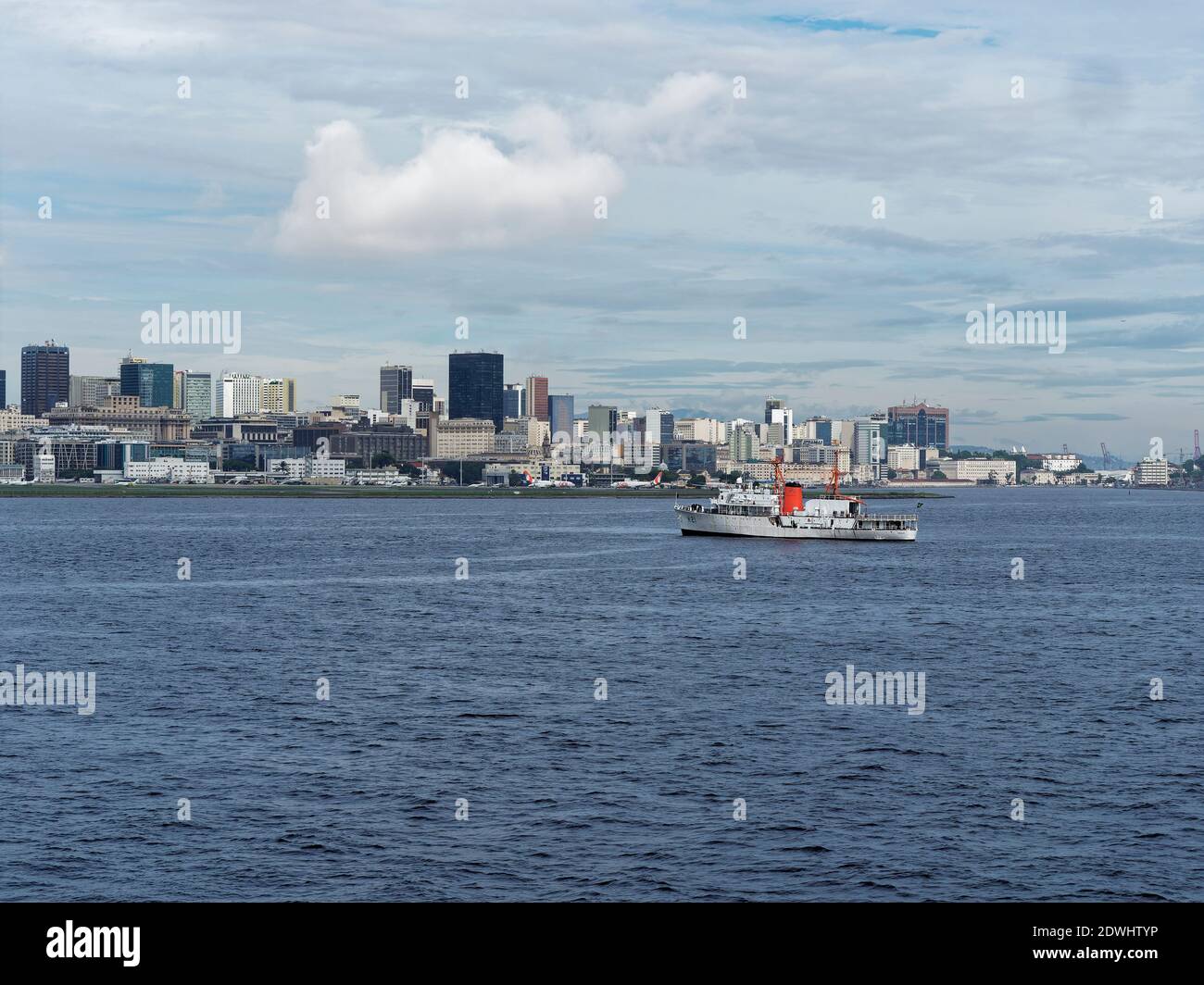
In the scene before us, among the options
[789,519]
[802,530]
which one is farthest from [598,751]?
[789,519]

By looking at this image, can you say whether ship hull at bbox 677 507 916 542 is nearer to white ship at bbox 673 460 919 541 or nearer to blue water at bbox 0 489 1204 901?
white ship at bbox 673 460 919 541

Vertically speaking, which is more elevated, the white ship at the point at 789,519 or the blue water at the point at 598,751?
the white ship at the point at 789,519

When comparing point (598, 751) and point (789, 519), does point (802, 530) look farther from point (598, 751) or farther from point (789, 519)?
point (598, 751)

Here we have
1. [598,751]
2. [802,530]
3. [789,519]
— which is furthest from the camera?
[789,519]

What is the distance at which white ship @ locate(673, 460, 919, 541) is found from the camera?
169m

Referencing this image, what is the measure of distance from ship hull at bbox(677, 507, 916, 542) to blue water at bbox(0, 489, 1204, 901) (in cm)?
7389

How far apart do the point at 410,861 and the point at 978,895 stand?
13607 mm

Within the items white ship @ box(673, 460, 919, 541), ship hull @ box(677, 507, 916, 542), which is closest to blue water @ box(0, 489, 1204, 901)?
ship hull @ box(677, 507, 916, 542)

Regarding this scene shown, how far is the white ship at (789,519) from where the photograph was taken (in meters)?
169

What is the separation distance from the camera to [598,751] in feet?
139

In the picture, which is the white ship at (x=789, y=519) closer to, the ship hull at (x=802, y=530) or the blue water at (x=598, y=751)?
the ship hull at (x=802, y=530)

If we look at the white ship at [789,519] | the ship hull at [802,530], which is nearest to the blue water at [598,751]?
the ship hull at [802,530]

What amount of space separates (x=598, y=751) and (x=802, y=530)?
432 ft
